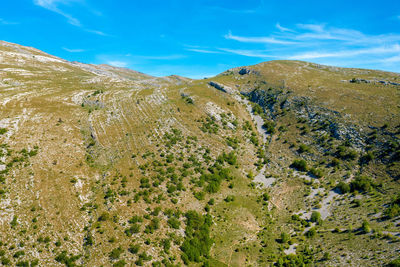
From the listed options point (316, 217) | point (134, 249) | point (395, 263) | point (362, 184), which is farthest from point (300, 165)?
point (134, 249)

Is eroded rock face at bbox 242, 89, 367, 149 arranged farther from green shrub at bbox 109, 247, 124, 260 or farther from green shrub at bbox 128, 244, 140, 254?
green shrub at bbox 109, 247, 124, 260

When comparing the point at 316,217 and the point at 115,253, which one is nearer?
the point at 115,253

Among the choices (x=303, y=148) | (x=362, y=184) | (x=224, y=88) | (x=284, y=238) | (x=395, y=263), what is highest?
(x=224, y=88)

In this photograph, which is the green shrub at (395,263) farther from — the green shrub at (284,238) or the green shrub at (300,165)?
the green shrub at (300,165)

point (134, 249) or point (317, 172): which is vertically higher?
point (317, 172)

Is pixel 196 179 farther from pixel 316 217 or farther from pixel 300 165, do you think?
pixel 300 165

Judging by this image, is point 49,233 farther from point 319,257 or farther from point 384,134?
point 384,134

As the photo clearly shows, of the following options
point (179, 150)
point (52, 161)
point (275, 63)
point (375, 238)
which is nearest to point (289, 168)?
point (375, 238)

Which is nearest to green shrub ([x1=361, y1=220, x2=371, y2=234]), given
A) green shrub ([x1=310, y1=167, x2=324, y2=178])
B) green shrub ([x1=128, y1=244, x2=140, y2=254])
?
green shrub ([x1=310, y1=167, x2=324, y2=178])

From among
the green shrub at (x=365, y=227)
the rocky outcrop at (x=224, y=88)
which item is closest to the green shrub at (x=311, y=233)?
the green shrub at (x=365, y=227)
